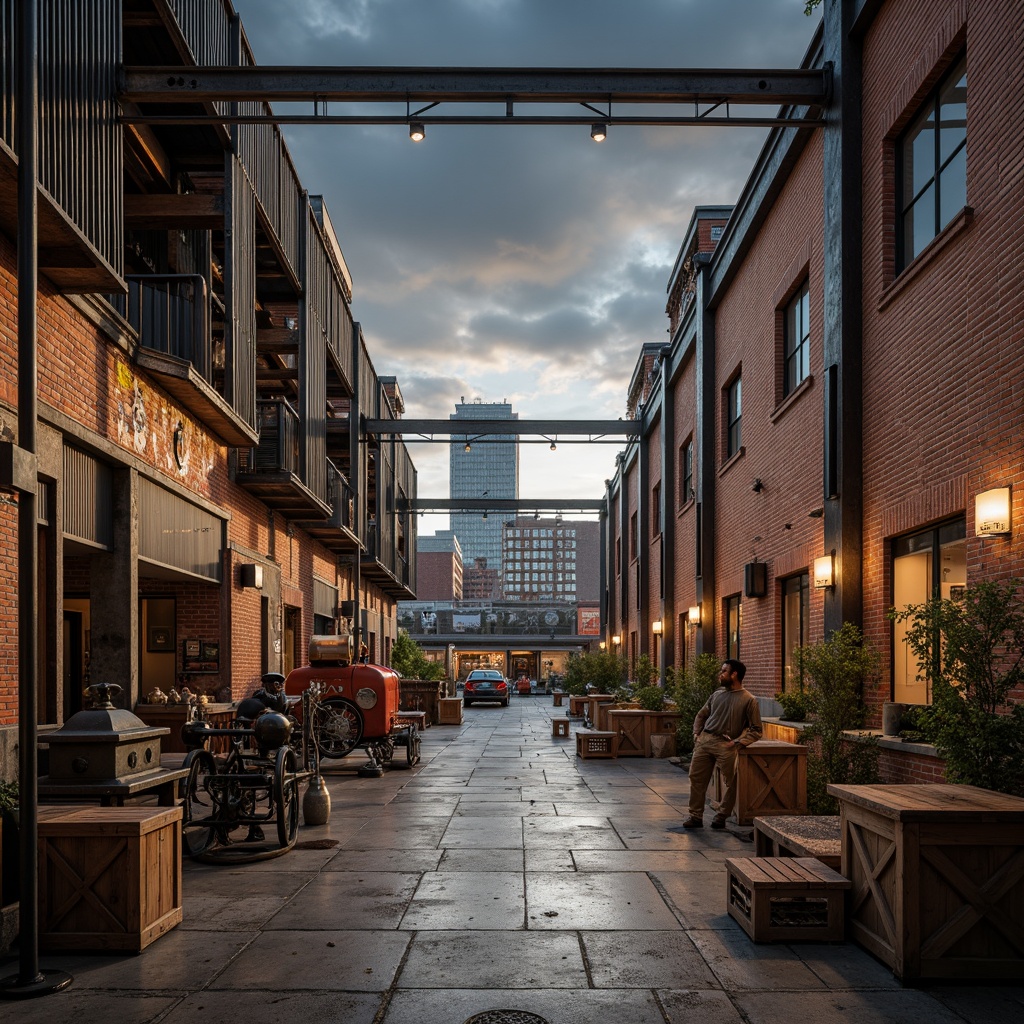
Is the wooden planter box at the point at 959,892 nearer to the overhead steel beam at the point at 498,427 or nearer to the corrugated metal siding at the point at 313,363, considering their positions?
the corrugated metal siding at the point at 313,363

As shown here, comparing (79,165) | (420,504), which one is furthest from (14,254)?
(420,504)

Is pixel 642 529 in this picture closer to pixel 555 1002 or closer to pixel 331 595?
pixel 331 595

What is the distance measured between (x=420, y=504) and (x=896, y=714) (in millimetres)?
31087

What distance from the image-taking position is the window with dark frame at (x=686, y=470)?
23.4 metres

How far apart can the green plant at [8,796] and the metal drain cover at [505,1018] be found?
3012mm

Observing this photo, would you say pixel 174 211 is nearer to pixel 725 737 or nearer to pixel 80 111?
pixel 80 111

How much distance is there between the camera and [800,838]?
7422 mm

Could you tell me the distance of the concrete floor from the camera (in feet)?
16.6

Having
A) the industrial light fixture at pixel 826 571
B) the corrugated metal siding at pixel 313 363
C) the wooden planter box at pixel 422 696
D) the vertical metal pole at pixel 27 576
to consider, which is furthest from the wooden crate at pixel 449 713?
the vertical metal pole at pixel 27 576

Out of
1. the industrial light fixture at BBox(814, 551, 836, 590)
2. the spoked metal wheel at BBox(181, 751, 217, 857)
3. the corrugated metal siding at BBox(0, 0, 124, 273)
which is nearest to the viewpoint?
the corrugated metal siding at BBox(0, 0, 124, 273)

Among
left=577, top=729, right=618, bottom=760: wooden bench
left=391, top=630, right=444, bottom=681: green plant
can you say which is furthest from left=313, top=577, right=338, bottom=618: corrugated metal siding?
left=577, top=729, right=618, bottom=760: wooden bench

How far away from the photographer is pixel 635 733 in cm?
Result: 1873

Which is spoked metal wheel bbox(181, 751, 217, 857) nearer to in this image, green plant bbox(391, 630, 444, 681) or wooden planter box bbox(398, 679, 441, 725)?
wooden planter box bbox(398, 679, 441, 725)

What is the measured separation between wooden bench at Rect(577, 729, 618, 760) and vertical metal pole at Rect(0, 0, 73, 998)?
1318 cm
